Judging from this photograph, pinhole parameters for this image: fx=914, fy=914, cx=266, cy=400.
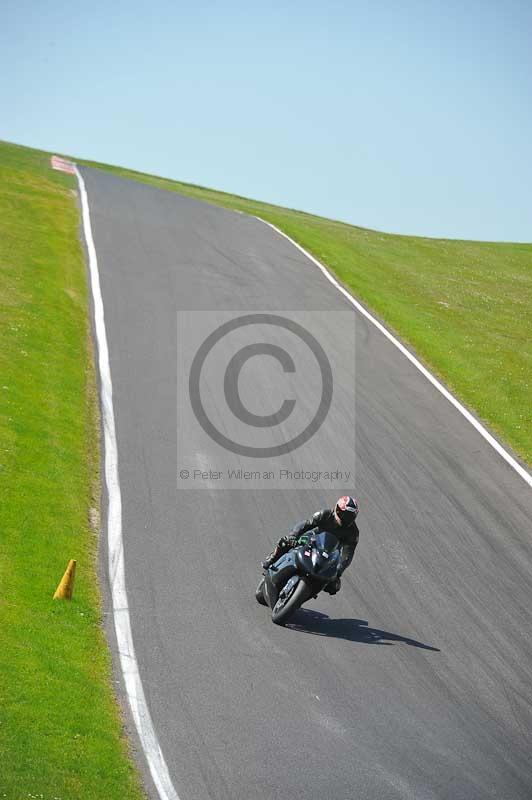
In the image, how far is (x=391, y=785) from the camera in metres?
8.62

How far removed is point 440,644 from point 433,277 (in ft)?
92.6

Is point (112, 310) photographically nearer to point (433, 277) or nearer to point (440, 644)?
point (440, 644)

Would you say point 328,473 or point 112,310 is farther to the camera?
point 112,310

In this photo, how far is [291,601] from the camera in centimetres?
1155

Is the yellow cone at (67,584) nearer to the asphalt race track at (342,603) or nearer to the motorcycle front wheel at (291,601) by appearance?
the asphalt race track at (342,603)

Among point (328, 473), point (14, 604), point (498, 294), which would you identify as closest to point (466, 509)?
point (328, 473)

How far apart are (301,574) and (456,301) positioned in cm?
2411

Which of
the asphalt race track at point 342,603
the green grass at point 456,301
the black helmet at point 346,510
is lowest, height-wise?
the asphalt race track at point 342,603

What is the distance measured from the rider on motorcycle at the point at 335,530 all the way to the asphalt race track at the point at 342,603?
64 cm

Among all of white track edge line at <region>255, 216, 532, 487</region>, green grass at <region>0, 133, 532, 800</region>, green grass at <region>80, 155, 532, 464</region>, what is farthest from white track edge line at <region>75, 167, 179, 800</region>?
green grass at <region>80, 155, 532, 464</region>

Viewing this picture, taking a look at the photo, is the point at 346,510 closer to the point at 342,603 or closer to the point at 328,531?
the point at 328,531

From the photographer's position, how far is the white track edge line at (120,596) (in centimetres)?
A: 846

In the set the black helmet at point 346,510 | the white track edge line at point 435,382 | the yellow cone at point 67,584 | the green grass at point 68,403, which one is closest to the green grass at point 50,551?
the green grass at point 68,403

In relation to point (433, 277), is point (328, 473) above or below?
below
